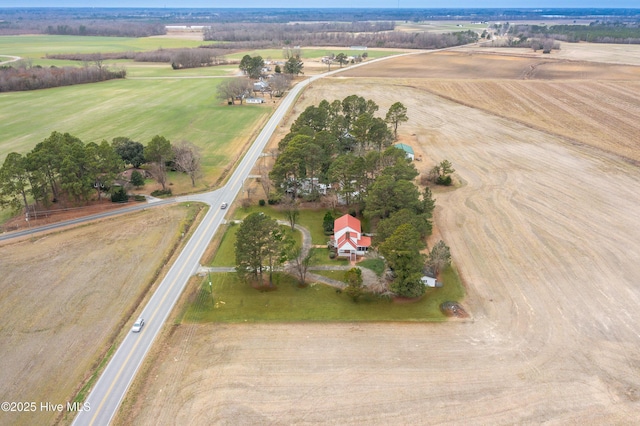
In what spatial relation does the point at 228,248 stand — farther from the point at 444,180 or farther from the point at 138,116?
the point at 138,116

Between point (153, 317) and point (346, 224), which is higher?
point (346, 224)

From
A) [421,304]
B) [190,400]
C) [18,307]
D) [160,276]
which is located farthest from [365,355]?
[18,307]

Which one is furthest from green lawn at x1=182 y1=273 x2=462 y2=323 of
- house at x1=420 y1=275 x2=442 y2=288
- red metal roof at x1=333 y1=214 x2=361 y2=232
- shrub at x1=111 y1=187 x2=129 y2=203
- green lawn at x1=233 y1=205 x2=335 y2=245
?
shrub at x1=111 y1=187 x2=129 y2=203

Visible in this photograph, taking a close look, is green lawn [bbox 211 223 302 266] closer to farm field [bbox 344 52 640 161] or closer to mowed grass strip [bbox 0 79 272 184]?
mowed grass strip [bbox 0 79 272 184]

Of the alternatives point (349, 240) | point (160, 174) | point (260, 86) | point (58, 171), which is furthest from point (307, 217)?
point (260, 86)

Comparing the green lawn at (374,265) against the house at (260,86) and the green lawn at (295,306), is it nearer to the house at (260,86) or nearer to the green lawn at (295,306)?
the green lawn at (295,306)

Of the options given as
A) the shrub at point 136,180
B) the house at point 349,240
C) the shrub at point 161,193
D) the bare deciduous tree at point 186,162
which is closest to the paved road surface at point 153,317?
the shrub at point 161,193
